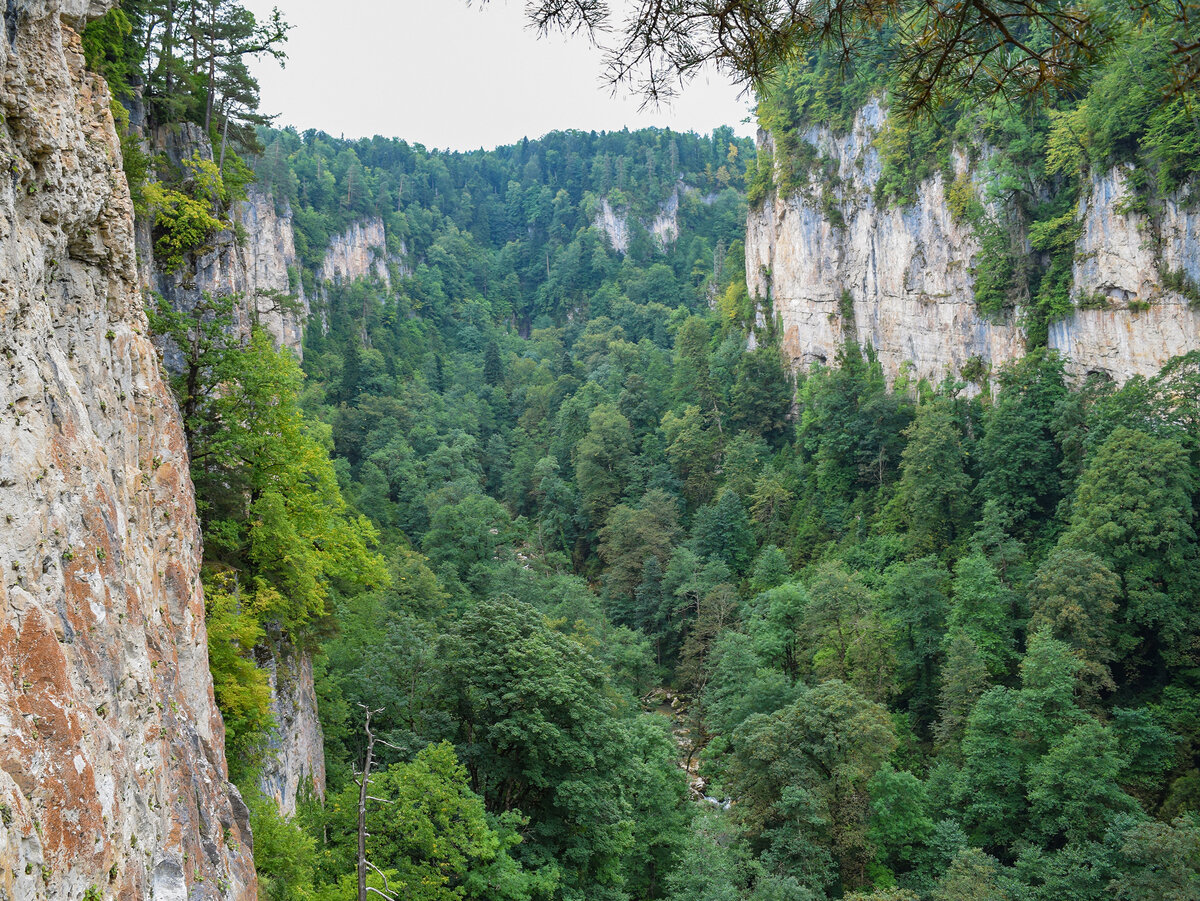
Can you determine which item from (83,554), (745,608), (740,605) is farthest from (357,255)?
(83,554)

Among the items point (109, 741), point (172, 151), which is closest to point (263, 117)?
point (172, 151)

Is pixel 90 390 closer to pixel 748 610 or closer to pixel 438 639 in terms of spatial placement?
pixel 438 639

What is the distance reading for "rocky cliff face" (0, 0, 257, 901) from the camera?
6.12m

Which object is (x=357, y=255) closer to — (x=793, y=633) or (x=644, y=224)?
(x=644, y=224)

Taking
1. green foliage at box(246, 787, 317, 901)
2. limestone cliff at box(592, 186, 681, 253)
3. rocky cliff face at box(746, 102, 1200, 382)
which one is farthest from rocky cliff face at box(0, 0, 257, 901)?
limestone cliff at box(592, 186, 681, 253)

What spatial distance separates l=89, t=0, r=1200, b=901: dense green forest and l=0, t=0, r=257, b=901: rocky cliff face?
273cm

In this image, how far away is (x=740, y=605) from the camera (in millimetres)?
36219

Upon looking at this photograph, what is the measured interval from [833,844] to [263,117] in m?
26.8

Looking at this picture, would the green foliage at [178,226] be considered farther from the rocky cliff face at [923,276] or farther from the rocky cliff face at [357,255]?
the rocky cliff face at [357,255]

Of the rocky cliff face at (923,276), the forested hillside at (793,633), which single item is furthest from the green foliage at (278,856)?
the rocky cliff face at (923,276)

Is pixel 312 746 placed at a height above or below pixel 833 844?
above

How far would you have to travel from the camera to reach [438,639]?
1911cm

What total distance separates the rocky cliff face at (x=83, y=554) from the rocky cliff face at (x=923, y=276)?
108ft

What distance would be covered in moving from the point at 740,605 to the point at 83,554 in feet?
104
